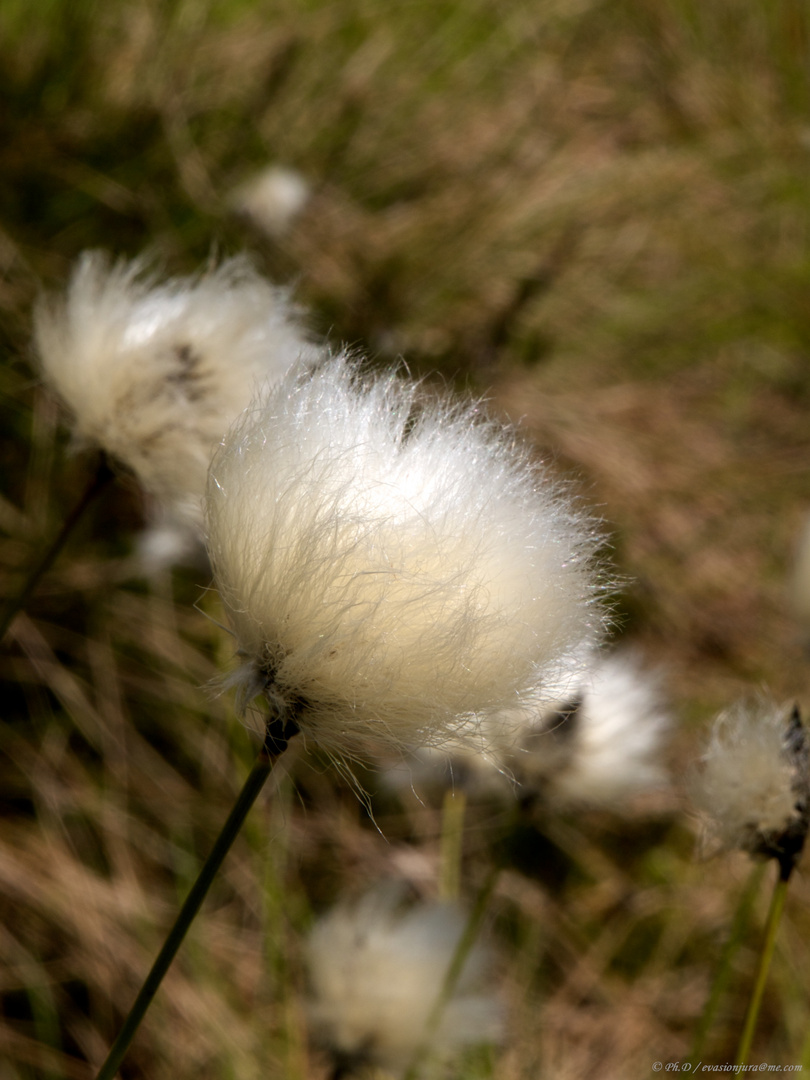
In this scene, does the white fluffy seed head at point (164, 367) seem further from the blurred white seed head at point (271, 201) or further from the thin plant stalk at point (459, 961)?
the blurred white seed head at point (271, 201)

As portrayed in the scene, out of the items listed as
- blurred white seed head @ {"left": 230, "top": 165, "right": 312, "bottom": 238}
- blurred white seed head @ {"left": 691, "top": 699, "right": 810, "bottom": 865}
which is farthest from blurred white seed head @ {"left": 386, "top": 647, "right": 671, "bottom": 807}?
blurred white seed head @ {"left": 230, "top": 165, "right": 312, "bottom": 238}

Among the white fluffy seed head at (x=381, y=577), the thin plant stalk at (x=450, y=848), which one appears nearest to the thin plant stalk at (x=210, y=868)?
the white fluffy seed head at (x=381, y=577)

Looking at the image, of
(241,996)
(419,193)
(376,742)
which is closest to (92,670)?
(241,996)

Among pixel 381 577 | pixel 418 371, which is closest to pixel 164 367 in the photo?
pixel 381 577

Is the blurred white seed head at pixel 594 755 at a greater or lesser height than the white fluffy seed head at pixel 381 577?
greater

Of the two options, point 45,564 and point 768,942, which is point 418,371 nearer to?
point 45,564

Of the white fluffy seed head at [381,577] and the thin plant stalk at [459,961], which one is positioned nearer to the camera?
the white fluffy seed head at [381,577]

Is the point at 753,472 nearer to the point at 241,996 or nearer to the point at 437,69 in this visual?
the point at 437,69
